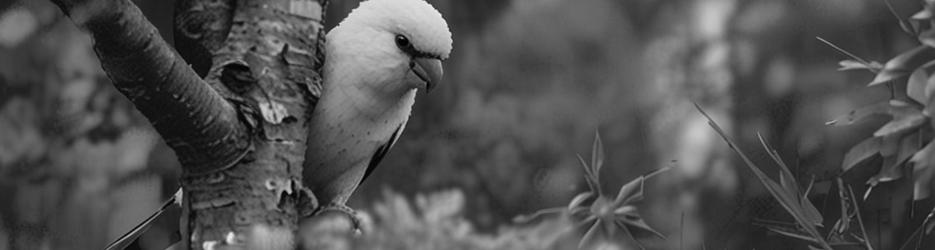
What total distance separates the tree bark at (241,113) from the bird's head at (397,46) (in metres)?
0.05

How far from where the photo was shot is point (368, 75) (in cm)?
94

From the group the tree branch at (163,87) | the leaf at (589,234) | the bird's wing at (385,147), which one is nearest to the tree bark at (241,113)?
the tree branch at (163,87)

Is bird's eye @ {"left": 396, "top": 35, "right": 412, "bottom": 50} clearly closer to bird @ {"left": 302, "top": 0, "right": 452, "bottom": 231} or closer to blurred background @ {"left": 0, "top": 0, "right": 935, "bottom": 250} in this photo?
bird @ {"left": 302, "top": 0, "right": 452, "bottom": 231}

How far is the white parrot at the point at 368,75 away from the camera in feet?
3.03

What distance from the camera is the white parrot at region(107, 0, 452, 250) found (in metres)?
0.92

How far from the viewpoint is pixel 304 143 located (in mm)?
868

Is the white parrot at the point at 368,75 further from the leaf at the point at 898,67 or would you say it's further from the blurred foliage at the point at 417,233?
the leaf at the point at 898,67

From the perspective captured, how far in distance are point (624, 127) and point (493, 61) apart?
193mm

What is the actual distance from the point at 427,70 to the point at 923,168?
0.44 metres

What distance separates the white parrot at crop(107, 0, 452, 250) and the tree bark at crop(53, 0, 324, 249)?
0.04m

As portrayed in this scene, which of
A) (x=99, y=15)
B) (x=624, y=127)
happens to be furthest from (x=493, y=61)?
(x=99, y=15)

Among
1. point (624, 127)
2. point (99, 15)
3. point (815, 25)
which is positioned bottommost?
point (624, 127)

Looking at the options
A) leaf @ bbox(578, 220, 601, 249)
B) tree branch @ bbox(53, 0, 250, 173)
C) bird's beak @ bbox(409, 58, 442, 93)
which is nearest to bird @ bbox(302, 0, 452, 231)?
bird's beak @ bbox(409, 58, 442, 93)

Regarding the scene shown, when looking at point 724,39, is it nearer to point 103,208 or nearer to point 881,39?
point 881,39
